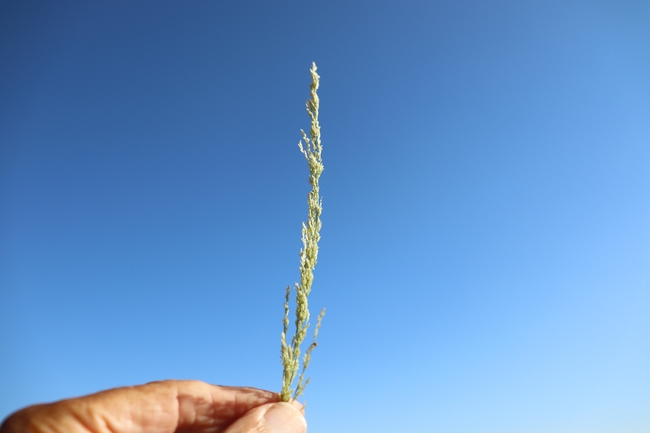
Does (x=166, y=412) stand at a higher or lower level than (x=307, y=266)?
lower

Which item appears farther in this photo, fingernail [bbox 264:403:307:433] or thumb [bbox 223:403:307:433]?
fingernail [bbox 264:403:307:433]

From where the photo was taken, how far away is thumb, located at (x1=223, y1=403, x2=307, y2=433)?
159 inches

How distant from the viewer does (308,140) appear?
5.22 meters

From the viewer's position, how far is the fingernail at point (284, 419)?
4152mm

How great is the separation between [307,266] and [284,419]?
1884 millimetres

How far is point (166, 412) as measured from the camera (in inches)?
170

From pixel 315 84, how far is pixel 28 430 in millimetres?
5193

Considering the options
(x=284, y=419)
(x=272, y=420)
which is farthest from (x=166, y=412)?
(x=284, y=419)

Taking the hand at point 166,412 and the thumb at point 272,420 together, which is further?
the thumb at point 272,420

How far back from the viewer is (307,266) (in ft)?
15.8

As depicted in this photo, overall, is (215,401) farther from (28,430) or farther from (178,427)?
(28,430)

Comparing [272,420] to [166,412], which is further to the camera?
[166,412]

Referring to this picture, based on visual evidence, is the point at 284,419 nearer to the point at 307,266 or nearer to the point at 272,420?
the point at 272,420

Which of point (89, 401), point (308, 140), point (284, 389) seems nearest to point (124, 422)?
point (89, 401)
